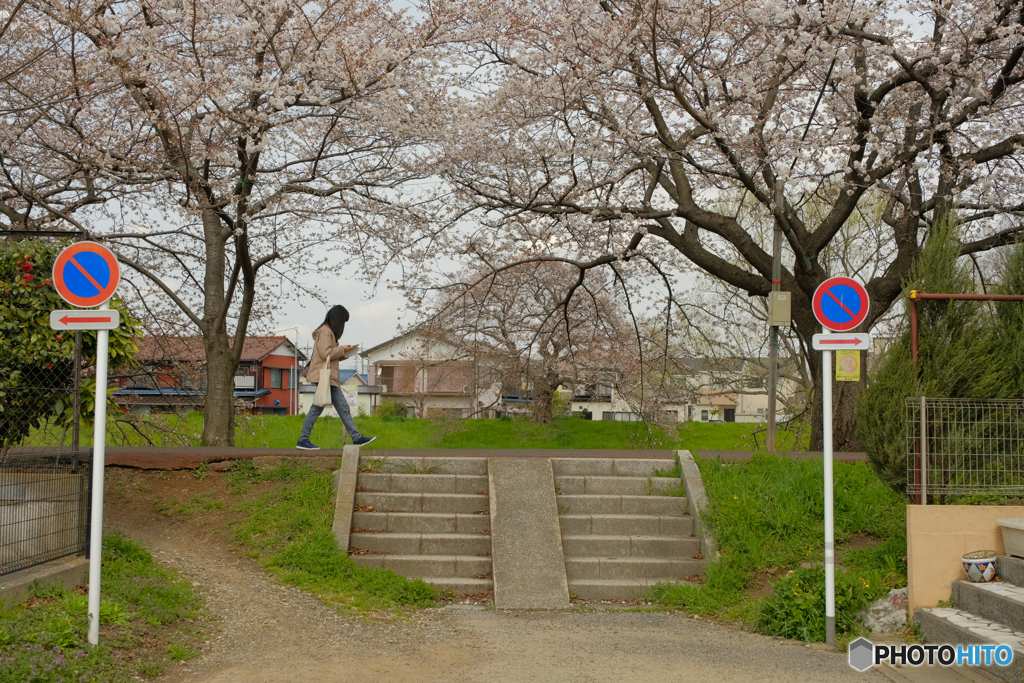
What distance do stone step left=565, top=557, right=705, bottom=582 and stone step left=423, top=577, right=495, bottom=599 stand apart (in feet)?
2.88

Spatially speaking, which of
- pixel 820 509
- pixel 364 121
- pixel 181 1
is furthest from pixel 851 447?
pixel 181 1

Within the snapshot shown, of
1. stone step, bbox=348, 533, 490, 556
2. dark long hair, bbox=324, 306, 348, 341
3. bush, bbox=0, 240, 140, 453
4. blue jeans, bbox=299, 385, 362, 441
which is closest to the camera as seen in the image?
bush, bbox=0, 240, 140, 453

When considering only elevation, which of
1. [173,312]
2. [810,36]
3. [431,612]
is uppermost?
[810,36]

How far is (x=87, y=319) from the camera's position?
19.2ft

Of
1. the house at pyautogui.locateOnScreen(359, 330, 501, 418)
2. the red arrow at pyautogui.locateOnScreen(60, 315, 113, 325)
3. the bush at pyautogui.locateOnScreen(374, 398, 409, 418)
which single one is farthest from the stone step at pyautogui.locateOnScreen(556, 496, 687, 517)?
the bush at pyautogui.locateOnScreen(374, 398, 409, 418)

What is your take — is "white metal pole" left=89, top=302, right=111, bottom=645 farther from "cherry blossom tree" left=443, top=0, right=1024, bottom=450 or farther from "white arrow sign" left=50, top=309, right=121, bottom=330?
"cherry blossom tree" left=443, top=0, right=1024, bottom=450

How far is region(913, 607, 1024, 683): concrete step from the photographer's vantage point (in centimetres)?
522

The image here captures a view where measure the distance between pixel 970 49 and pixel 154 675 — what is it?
12663mm

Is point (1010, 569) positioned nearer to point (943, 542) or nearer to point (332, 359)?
point (943, 542)

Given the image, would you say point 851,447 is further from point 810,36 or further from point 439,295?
point 439,295

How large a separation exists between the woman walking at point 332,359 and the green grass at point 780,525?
454cm

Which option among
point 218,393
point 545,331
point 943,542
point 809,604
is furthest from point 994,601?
point 545,331

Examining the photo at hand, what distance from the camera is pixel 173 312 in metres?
16.1

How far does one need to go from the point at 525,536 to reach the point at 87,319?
15.7 feet
